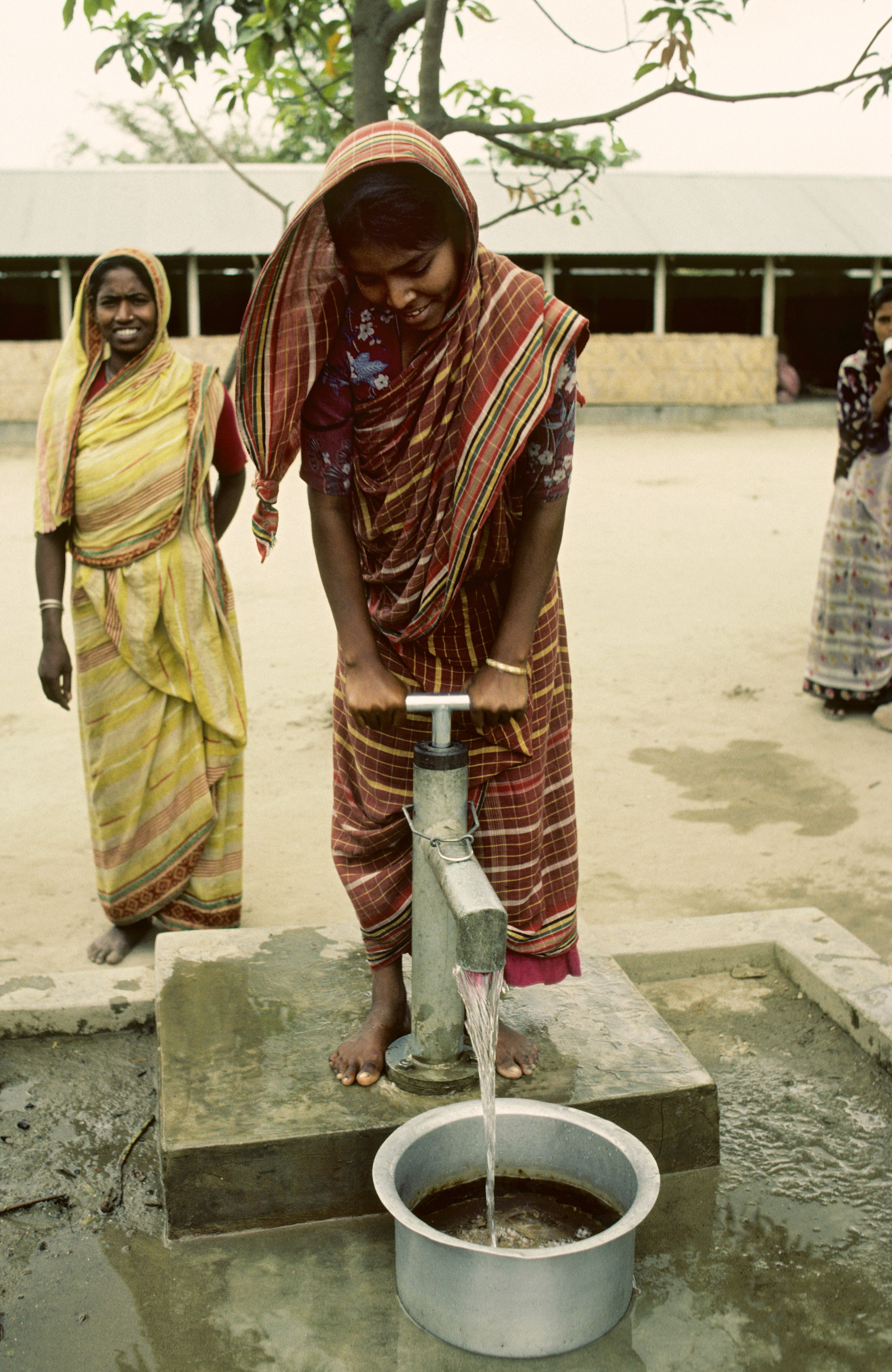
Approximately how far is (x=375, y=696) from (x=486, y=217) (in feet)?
52.3

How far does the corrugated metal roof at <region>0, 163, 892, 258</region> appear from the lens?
16422 millimetres

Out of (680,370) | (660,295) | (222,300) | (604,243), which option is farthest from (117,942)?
(222,300)

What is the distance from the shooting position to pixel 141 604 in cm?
319

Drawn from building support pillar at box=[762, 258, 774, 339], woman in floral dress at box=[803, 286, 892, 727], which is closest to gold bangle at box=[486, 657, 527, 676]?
woman in floral dress at box=[803, 286, 892, 727]

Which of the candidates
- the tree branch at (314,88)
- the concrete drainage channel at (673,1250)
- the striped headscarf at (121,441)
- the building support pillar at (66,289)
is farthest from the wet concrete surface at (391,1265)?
the building support pillar at (66,289)

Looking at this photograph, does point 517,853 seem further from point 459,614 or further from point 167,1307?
point 167,1307

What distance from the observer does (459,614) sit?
6.95 ft

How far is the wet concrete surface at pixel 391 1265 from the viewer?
1.77m

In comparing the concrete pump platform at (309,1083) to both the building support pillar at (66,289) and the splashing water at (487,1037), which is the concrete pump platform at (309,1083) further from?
the building support pillar at (66,289)

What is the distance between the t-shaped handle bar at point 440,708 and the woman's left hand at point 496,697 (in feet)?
0.12

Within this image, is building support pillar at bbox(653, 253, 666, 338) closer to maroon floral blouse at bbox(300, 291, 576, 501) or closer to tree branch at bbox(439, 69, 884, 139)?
tree branch at bbox(439, 69, 884, 139)

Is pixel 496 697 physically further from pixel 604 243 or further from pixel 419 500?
pixel 604 243

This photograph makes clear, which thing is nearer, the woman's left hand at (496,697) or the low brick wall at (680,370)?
the woman's left hand at (496,697)

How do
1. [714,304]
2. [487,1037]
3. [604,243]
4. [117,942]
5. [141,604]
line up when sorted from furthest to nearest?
[714,304] < [604,243] < [117,942] < [141,604] < [487,1037]
